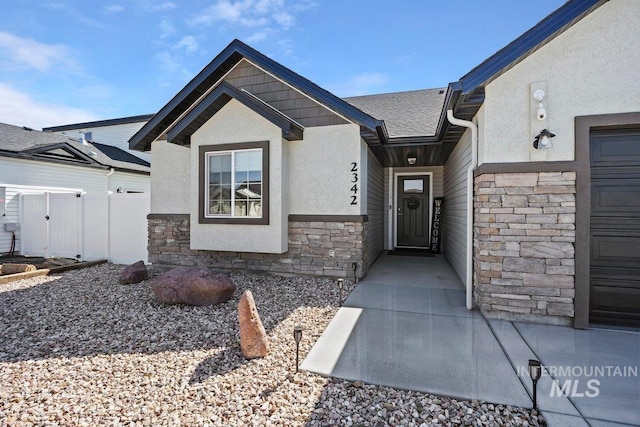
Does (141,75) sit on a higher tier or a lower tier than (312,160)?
higher

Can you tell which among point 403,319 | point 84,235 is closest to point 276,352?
point 403,319

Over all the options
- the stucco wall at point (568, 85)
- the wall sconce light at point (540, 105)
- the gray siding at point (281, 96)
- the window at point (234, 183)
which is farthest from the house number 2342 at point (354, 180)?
the wall sconce light at point (540, 105)

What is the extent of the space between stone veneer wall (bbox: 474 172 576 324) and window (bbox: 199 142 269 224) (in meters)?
4.15

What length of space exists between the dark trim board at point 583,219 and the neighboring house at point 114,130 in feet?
67.5

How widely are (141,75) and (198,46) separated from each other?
3342 mm

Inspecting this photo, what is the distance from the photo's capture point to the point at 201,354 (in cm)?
337

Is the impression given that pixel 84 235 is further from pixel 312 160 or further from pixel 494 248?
pixel 494 248

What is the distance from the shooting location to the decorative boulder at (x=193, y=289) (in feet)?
16.1

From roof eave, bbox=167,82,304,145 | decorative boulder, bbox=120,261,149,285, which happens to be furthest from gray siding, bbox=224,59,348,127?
decorative boulder, bbox=120,261,149,285

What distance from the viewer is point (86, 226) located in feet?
29.1

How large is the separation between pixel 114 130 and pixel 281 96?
17.8 m

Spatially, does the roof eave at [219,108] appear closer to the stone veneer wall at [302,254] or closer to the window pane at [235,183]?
the window pane at [235,183]

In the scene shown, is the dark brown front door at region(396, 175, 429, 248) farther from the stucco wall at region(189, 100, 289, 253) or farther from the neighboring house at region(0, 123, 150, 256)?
the neighboring house at region(0, 123, 150, 256)

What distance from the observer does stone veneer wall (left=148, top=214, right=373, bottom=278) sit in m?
6.33
